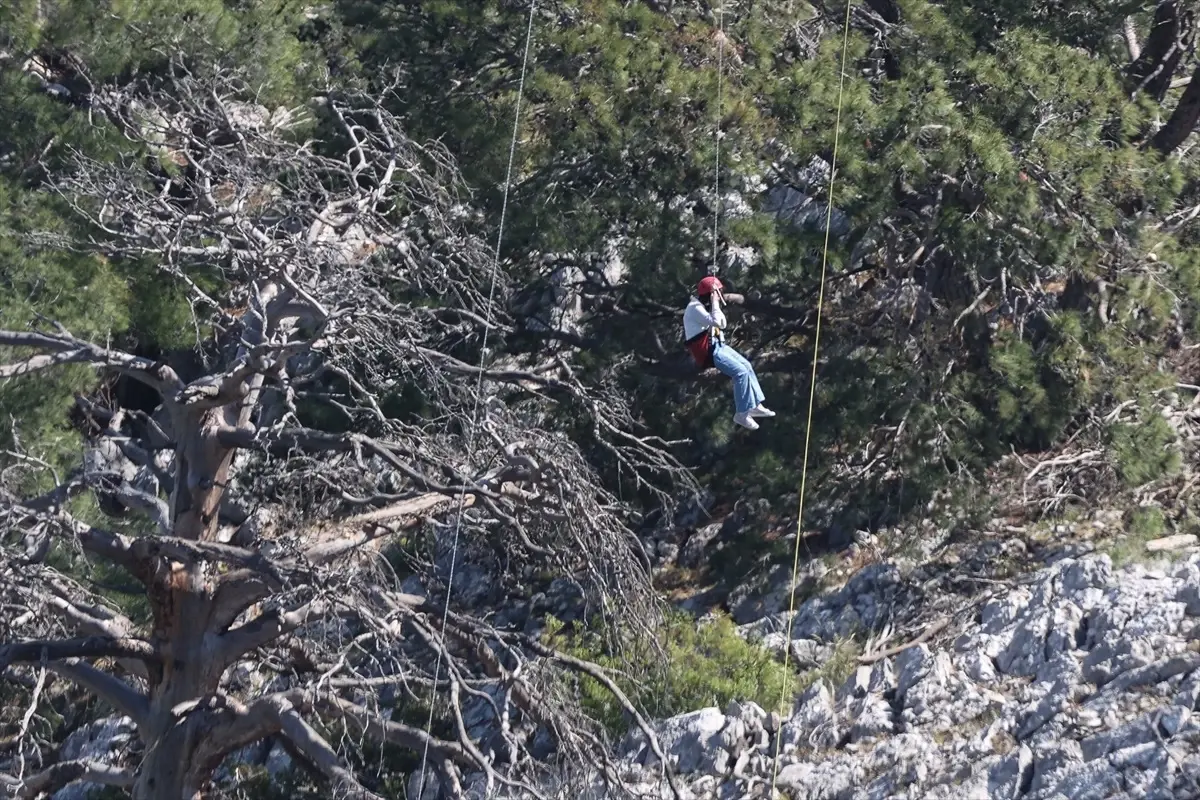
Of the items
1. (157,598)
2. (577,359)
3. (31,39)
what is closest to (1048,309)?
(577,359)

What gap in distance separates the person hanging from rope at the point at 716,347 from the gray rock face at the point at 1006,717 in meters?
2.26

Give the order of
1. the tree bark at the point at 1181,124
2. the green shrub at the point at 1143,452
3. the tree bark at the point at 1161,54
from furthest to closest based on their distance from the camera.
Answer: the tree bark at the point at 1181,124
the tree bark at the point at 1161,54
the green shrub at the point at 1143,452

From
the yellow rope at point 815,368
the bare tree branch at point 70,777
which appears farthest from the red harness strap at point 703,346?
the bare tree branch at point 70,777

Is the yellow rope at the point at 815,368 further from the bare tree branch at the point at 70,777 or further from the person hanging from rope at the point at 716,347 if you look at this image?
the bare tree branch at the point at 70,777

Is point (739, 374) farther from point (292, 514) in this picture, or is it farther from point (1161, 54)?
point (1161, 54)

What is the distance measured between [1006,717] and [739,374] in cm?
272

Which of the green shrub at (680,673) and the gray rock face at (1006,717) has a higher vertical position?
the gray rock face at (1006,717)

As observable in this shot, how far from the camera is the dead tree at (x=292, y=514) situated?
11.5 m

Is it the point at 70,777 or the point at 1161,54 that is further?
the point at 1161,54

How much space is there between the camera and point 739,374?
11156mm

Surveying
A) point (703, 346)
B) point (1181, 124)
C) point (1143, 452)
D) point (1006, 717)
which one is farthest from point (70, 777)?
point (1181, 124)

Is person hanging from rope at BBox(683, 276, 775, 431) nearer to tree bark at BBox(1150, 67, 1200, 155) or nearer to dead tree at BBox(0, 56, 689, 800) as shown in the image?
dead tree at BBox(0, 56, 689, 800)

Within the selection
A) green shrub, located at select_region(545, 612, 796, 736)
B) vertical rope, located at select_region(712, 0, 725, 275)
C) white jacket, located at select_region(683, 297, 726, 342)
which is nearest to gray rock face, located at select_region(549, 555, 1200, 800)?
green shrub, located at select_region(545, 612, 796, 736)

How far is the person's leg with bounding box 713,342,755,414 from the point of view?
1107cm
